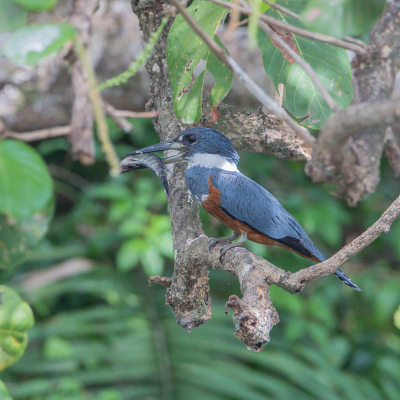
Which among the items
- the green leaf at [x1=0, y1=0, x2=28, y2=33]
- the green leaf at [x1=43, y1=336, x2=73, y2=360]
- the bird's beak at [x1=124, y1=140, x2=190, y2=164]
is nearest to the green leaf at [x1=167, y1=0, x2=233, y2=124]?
the bird's beak at [x1=124, y1=140, x2=190, y2=164]

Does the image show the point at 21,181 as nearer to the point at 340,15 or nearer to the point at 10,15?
the point at 10,15

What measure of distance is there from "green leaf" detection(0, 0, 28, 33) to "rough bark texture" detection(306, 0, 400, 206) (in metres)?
→ 0.56

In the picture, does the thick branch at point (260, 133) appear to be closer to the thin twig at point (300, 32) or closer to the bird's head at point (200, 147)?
the bird's head at point (200, 147)

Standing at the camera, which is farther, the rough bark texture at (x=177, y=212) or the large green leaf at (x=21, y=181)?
the rough bark texture at (x=177, y=212)

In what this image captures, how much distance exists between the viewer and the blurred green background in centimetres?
264

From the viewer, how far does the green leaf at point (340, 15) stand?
2.57 feet

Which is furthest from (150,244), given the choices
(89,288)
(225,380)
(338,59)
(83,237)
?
(338,59)

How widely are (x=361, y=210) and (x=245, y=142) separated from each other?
2404 mm

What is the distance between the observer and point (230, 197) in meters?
1.75

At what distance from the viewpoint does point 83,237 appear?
→ 3732mm

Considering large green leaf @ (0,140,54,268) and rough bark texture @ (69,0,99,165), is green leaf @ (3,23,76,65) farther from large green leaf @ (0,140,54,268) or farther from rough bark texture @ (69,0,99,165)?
large green leaf @ (0,140,54,268)

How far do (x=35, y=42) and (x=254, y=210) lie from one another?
1148 millimetres

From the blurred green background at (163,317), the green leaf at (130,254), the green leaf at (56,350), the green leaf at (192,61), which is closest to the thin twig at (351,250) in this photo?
the green leaf at (192,61)

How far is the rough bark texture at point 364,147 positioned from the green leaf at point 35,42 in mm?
458
